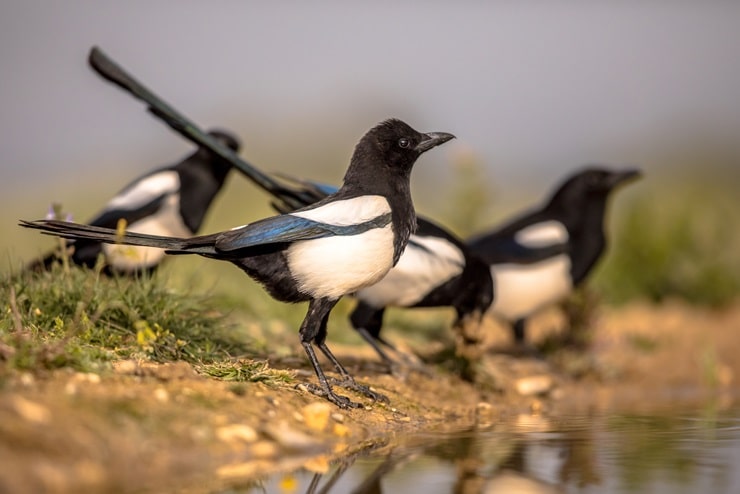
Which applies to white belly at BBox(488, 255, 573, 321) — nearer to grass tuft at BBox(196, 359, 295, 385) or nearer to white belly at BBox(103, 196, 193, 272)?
white belly at BBox(103, 196, 193, 272)

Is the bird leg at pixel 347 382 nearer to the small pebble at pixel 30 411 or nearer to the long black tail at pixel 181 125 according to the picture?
the long black tail at pixel 181 125

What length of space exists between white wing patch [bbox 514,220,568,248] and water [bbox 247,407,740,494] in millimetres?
3165

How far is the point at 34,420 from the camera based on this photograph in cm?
345

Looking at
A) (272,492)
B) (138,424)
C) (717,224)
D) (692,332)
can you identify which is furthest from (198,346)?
(717,224)

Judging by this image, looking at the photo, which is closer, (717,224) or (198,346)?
(198,346)

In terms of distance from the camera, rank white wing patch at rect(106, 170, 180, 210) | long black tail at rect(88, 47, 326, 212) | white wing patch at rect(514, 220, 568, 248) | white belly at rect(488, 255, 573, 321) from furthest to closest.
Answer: white wing patch at rect(514, 220, 568, 248) → white belly at rect(488, 255, 573, 321) → white wing patch at rect(106, 170, 180, 210) → long black tail at rect(88, 47, 326, 212)

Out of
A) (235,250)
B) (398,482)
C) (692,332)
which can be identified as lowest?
(692,332)

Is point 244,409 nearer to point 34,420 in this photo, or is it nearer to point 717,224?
point 34,420

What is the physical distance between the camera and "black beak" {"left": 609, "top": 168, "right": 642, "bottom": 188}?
8.62 m

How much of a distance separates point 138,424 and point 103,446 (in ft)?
0.90

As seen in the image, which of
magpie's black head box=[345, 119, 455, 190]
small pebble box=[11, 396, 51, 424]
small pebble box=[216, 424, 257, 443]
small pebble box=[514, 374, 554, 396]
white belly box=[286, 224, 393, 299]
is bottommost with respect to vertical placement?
small pebble box=[514, 374, 554, 396]

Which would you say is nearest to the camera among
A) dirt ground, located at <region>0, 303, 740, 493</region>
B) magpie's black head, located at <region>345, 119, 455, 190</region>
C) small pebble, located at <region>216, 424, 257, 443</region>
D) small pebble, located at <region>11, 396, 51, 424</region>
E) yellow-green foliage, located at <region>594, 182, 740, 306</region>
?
dirt ground, located at <region>0, 303, 740, 493</region>

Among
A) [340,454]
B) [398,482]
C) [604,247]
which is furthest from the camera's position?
[604,247]

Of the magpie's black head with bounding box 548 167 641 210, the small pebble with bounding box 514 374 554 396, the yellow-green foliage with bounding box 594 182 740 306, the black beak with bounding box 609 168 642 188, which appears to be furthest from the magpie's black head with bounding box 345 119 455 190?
the yellow-green foliage with bounding box 594 182 740 306
